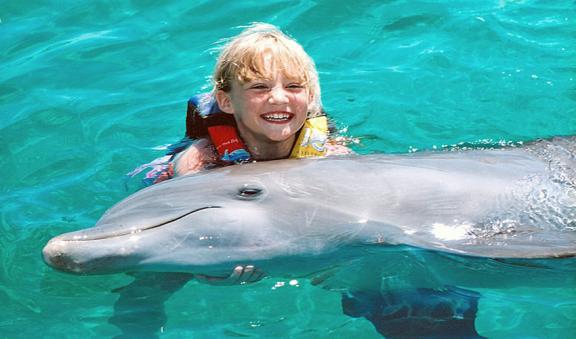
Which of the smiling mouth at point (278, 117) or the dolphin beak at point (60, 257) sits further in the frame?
the smiling mouth at point (278, 117)

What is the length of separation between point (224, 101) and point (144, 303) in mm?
1891

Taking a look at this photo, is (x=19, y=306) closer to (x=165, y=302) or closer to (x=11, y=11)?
(x=165, y=302)

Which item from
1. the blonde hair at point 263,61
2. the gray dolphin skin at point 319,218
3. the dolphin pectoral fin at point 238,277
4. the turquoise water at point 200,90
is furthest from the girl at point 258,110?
the dolphin pectoral fin at point 238,277

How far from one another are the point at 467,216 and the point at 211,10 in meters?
6.77

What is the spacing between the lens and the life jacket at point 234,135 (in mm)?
7496

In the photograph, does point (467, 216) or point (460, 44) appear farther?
point (460, 44)

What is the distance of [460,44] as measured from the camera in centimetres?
1087

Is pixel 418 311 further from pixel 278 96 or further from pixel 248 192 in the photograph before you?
pixel 278 96

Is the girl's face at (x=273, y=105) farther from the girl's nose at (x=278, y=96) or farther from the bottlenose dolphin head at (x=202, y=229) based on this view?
the bottlenose dolphin head at (x=202, y=229)

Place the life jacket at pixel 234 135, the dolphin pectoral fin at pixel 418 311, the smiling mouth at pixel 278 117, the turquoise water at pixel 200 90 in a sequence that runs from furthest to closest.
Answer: the life jacket at pixel 234 135 < the smiling mouth at pixel 278 117 < the turquoise water at pixel 200 90 < the dolphin pectoral fin at pixel 418 311

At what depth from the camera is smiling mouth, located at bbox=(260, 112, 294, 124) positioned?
7199mm

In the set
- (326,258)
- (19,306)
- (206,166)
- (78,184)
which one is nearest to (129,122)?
(78,184)

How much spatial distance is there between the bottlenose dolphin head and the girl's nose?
40.3 inches

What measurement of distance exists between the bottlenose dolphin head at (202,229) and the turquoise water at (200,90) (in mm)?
715
